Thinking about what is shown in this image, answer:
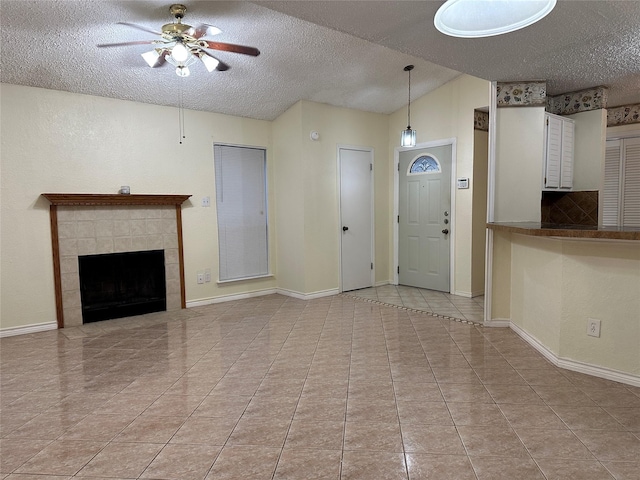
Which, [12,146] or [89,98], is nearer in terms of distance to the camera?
[12,146]

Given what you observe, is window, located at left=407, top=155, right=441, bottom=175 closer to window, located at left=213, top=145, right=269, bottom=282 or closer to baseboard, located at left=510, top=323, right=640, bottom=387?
window, located at left=213, top=145, right=269, bottom=282

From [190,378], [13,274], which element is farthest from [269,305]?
[13,274]

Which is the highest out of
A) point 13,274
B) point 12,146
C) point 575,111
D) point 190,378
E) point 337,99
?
point 337,99

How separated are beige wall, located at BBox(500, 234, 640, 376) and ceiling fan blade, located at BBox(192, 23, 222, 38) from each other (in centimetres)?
293

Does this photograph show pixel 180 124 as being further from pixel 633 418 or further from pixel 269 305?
pixel 633 418

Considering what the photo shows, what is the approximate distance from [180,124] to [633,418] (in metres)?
4.81

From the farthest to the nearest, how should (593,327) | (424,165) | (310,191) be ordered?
1. (424,165)
2. (310,191)
3. (593,327)

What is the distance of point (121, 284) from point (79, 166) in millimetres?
1349

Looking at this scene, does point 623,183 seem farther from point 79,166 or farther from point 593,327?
point 79,166

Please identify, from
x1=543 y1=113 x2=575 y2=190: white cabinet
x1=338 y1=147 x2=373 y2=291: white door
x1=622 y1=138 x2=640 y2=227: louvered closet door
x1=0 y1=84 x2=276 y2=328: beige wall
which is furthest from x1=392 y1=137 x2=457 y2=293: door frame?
x1=0 y1=84 x2=276 y2=328: beige wall

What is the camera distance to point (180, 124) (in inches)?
187

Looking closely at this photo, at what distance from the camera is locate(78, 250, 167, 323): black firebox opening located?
4.33 metres

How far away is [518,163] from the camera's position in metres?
3.72

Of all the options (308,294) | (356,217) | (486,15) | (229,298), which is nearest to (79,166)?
(229,298)
